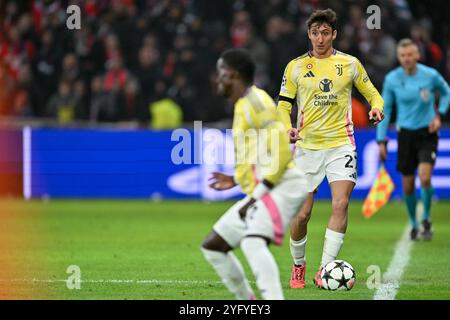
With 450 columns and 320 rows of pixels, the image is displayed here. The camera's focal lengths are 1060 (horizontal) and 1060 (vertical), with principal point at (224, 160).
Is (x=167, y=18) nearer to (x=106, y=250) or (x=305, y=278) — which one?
(x=106, y=250)

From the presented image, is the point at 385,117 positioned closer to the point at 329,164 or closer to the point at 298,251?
the point at 329,164

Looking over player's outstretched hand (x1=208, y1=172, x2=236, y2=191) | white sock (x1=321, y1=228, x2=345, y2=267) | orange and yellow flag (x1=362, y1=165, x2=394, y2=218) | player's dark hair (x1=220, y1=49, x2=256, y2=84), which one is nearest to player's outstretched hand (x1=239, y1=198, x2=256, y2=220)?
player's outstretched hand (x1=208, y1=172, x2=236, y2=191)

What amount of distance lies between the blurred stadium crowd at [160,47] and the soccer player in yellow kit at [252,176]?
41.4ft

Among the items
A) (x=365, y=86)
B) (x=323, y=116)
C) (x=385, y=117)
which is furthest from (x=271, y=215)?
(x=385, y=117)

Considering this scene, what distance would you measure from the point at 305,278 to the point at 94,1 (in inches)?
529

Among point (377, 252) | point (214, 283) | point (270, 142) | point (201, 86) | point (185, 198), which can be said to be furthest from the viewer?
point (201, 86)

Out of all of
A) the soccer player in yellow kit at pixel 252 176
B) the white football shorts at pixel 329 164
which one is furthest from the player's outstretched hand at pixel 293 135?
the soccer player in yellow kit at pixel 252 176

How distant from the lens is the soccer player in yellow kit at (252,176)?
711 centimetres

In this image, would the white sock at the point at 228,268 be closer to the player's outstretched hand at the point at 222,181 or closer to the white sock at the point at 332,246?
the player's outstretched hand at the point at 222,181

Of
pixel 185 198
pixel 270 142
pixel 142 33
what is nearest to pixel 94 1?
pixel 142 33

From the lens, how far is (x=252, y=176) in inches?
289

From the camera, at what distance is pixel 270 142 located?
23.4ft

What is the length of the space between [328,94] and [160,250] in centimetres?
385

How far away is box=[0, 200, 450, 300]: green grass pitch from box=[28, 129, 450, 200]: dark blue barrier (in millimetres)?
445
